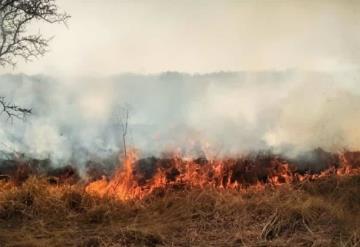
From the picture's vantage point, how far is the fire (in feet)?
37.9

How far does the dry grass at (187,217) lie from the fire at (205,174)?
1.62ft

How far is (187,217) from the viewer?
10031 millimetres

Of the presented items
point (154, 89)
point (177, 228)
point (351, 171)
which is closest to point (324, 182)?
point (351, 171)

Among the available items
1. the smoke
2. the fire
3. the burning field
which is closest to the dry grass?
the burning field

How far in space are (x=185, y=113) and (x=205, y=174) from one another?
2.87 m

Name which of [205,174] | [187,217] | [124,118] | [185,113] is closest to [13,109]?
[124,118]

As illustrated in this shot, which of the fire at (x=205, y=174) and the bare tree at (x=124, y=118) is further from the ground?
the bare tree at (x=124, y=118)

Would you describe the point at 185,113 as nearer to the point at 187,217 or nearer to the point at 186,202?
the point at 186,202

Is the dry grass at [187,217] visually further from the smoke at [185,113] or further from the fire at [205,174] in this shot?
the smoke at [185,113]

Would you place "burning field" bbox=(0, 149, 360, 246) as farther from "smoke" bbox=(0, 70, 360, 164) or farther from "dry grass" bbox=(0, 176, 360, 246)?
"smoke" bbox=(0, 70, 360, 164)

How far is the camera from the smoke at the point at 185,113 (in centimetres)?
1348

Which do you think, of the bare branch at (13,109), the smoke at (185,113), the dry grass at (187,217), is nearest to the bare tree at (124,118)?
the smoke at (185,113)

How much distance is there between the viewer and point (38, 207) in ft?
34.0

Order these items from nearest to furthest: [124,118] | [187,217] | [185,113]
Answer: [187,217], [124,118], [185,113]
